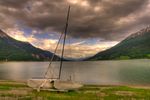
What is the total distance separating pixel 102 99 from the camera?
36438mm

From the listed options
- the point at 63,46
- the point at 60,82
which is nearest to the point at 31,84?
the point at 60,82

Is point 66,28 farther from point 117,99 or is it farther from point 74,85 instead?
point 117,99

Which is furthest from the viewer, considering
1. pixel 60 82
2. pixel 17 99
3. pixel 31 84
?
pixel 31 84

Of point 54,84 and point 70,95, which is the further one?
point 54,84

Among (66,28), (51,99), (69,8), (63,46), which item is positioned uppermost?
(69,8)

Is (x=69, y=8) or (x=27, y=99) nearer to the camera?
(x=27, y=99)

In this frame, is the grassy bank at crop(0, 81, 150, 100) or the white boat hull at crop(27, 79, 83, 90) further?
the white boat hull at crop(27, 79, 83, 90)

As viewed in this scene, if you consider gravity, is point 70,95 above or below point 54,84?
below

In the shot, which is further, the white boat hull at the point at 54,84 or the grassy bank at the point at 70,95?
the white boat hull at the point at 54,84

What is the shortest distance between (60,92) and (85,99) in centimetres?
1064

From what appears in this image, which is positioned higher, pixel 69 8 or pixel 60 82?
pixel 69 8

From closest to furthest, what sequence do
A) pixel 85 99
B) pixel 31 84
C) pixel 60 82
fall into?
pixel 85 99 < pixel 60 82 < pixel 31 84

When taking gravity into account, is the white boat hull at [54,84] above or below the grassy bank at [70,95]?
→ above

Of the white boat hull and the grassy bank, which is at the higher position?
the white boat hull
